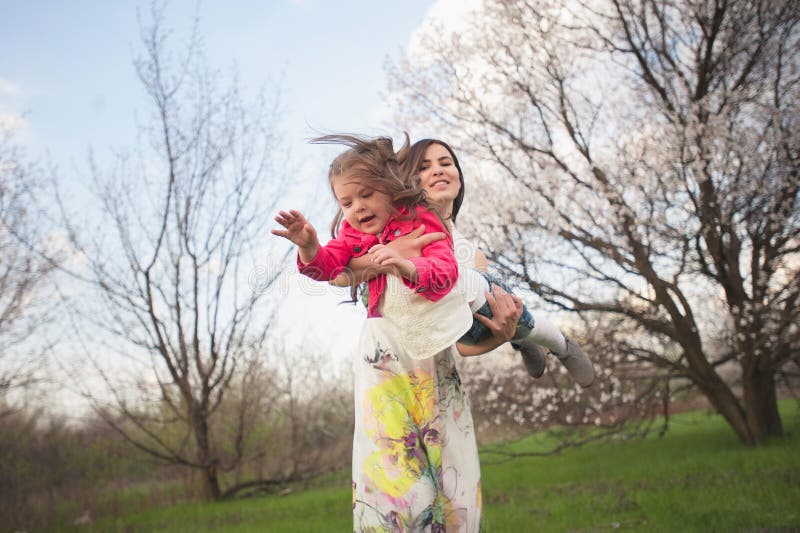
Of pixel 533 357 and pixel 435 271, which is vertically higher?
pixel 435 271

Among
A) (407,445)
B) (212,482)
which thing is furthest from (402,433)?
(212,482)

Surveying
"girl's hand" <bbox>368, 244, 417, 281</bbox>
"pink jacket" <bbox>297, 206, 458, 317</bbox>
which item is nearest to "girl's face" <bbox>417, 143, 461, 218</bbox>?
"pink jacket" <bbox>297, 206, 458, 317</bbox>

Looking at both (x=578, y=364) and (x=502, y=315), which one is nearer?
(x=502, y=315)

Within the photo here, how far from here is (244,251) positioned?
8.53 meters

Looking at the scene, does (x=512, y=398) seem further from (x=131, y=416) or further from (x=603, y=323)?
(x=131, y=416)

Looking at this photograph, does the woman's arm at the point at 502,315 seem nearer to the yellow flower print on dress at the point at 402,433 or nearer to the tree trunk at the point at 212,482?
the yellow flower print on dress at the point at 402,433

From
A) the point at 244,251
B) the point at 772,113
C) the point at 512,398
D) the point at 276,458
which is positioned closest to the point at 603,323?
the point at 512,398

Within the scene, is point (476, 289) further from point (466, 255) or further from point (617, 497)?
point (617, 497)

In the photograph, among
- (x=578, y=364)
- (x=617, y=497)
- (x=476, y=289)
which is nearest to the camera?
(x=476, y=289)

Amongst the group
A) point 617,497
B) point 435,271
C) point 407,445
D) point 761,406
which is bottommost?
point 617,497

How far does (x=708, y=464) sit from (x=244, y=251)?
6.00m

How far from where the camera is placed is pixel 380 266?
1.73 meters

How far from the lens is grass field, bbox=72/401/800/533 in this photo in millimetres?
4094

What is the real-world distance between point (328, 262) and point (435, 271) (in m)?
0.39
